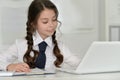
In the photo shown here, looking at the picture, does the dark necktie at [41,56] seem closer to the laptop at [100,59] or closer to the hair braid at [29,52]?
the hair braid at [29,52]

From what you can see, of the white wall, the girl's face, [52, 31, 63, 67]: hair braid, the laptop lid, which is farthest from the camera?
the white wall

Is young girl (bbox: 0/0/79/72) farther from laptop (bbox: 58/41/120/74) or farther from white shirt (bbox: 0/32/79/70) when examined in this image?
laptop (bbox: 58/41/120/74)

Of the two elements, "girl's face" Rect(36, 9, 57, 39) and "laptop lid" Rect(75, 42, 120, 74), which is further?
"girl's face" Rect(36, 9, 57, 39)

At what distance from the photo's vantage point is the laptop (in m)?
1.06

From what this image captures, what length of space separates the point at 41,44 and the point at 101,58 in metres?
0.61

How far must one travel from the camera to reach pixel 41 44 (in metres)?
1.65

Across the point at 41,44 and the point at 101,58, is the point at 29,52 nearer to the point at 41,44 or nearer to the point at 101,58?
the point at 41,44

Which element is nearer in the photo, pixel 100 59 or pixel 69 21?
pixel 100 59

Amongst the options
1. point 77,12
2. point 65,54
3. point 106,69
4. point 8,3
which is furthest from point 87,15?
point 106,69

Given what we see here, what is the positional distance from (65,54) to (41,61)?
232mm

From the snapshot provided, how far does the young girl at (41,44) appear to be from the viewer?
1.65m

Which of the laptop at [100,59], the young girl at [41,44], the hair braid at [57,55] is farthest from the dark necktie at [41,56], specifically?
the laptop at [100,59]

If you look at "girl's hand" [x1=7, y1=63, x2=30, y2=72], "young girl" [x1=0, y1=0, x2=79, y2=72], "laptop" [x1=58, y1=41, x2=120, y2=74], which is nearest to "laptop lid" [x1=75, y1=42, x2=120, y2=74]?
"laptop" [x1=58, y1=41, x2=120, y2=74]

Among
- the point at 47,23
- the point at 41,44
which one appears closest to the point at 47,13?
the point at 47,23
